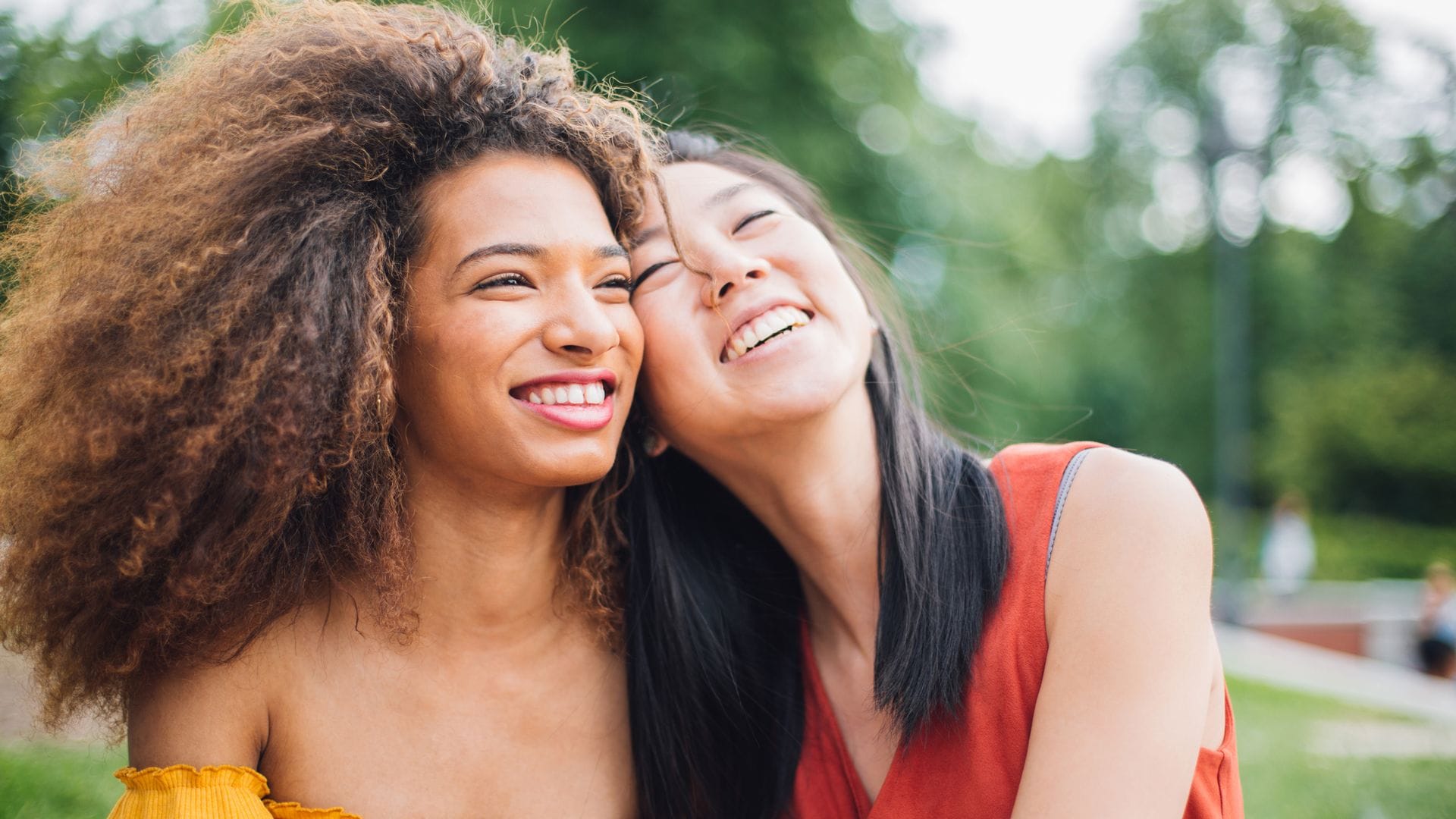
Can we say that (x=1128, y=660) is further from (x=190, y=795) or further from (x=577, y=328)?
(x=190, y=795)

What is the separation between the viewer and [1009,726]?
2729mm

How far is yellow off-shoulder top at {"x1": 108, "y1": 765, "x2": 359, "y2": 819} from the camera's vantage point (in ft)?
7.88

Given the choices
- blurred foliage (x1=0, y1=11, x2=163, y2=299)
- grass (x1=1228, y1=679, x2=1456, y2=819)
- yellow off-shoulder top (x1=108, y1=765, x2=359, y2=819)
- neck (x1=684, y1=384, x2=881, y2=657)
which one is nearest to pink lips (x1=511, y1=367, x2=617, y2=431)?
neck (x1=684, y1=384, x2=881, y2=657)

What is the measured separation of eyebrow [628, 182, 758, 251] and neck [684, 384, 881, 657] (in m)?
0.62

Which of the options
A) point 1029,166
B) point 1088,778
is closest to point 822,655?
point 1088,778

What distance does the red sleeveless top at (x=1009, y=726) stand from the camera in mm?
2717

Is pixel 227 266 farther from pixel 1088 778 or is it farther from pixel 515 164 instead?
pixel 1088 778

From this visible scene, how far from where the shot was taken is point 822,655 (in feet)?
10.9

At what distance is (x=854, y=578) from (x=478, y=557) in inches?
42.8

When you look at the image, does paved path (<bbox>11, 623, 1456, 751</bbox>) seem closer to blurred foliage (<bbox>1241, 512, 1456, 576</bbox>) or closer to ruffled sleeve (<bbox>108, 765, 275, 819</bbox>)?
ruffled sleeve (<bbox>108, 765, 275, 819</bbox>)

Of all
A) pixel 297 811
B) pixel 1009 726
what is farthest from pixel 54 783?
pixel 1009 726

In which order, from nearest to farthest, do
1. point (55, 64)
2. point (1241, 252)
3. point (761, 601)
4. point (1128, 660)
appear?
point (1128, 660)
point (761, 601)
point (55, 64)
point (1241, 252)

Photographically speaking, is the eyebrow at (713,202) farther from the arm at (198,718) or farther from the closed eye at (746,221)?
the arm at (198,718)

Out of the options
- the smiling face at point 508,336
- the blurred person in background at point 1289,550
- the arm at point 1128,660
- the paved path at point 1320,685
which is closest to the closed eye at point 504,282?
the smiling face at point 508,336
